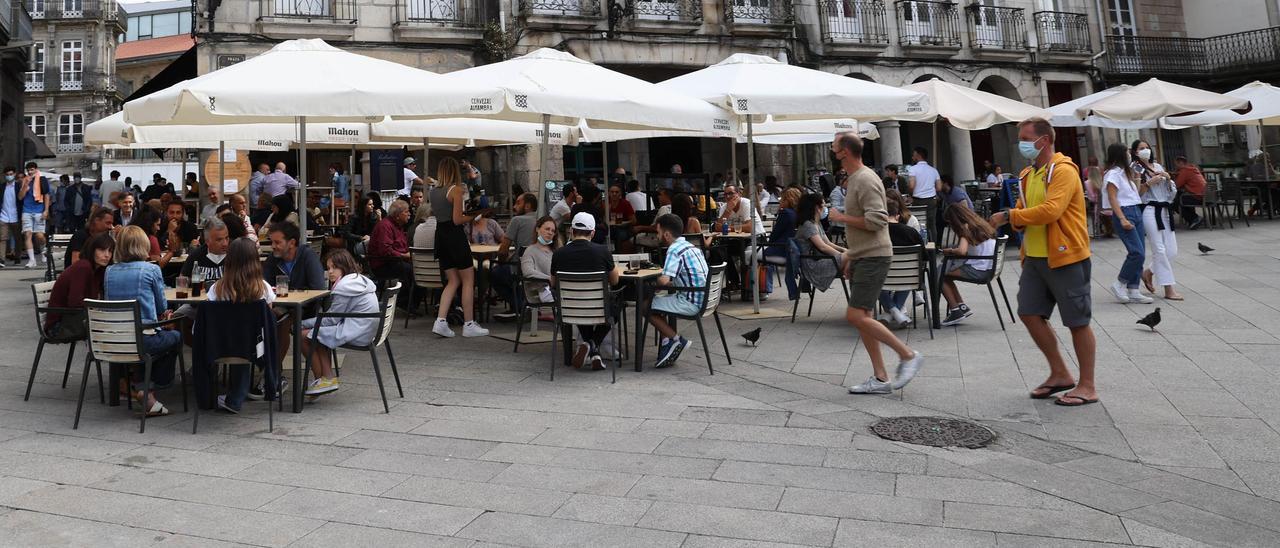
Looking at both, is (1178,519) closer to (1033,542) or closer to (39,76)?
(1033,542)

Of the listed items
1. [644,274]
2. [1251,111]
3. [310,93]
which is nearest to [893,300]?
[644,274]

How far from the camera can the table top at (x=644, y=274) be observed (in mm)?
7297

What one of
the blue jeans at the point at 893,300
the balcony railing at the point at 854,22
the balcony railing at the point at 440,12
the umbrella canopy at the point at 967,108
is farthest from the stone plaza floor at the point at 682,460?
the balcony railing at the point at 854,22

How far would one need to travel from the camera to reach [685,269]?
7.43m

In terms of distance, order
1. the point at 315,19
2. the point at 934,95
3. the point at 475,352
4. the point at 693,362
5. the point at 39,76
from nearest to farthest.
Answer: the point at 693,362 < the point at 475,352 < the point at 934,95 < the point at 315,19 < the point at 39,76

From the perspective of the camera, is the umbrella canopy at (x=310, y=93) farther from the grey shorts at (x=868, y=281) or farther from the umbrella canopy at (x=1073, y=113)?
the umbrella canopy at (x=1073, y=113)

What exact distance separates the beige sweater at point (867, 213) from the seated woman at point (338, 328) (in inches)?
122

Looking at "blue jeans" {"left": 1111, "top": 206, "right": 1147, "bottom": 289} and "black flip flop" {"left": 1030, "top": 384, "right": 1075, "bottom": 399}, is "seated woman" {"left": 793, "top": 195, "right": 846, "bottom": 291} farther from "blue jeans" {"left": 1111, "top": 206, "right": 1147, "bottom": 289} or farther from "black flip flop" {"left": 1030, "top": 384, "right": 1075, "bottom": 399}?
"black flip flop" {"left": 1030, "top": 384, "right": 1075, "bottom": 399}

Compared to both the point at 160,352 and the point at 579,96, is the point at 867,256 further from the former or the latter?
the point at 160,352

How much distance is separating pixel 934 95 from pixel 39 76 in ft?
163

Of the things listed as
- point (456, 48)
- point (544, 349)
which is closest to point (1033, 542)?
point (544, 349)

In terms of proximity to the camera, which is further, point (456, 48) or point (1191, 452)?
point (456, 48)

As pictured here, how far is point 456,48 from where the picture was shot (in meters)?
20.4

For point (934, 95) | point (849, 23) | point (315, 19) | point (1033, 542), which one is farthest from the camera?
point (849, 23)
